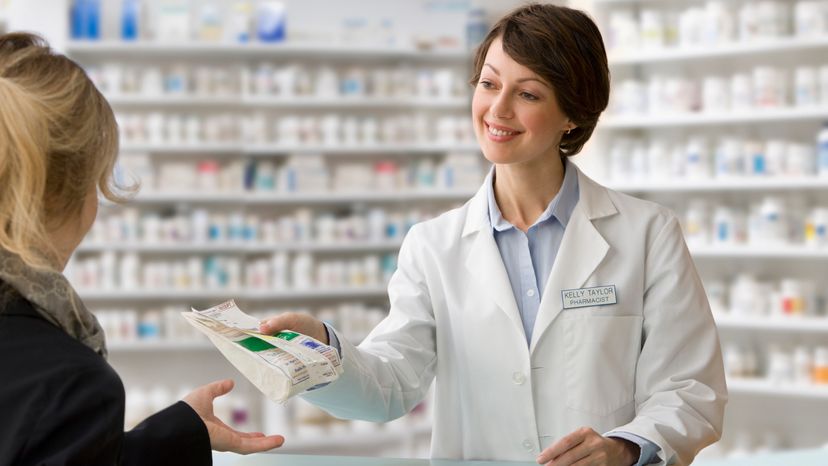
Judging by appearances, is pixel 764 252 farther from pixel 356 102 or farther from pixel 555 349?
pixel 555 349

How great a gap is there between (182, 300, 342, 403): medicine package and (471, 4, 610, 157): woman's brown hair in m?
0.71

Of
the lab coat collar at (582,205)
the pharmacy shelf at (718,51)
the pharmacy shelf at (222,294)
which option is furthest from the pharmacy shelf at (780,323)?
the lab coat collar at (582,205)

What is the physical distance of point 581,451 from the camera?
5.20 ft

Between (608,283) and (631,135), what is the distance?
379 centimetres

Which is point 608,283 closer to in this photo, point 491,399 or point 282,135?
point 491,399

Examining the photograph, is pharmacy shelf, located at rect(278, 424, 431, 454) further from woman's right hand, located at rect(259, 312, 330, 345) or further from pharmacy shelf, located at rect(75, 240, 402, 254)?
woman's right hand, located at rect(259, 312, 330, 345)

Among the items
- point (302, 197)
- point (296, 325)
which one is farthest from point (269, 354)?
point (302, 197)

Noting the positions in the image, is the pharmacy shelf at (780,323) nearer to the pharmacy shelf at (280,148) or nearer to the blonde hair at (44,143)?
the pharmacy shelf at (280,148)

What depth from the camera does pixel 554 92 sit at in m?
1.89

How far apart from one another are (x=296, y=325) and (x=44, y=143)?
690 millimetres

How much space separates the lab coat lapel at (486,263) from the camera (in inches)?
75.0

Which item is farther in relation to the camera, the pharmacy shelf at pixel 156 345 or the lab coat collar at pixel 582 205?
the pharmacy shelf at pixel 156 345

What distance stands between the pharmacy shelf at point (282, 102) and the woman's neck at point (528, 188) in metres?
4.77

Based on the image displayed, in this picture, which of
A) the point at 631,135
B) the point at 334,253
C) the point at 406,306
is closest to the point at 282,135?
the point at 334,253
